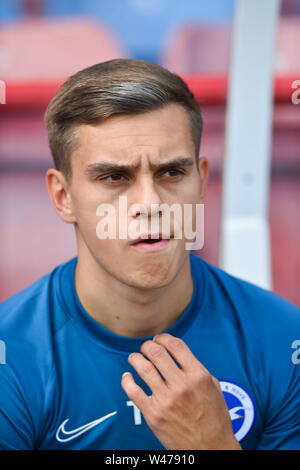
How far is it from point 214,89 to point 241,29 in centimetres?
30

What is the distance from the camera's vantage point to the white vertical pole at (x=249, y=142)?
146 centimetres

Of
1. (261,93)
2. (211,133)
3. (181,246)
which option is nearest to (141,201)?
(181,246)

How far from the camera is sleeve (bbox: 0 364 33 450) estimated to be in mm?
985

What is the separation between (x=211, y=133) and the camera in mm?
1754

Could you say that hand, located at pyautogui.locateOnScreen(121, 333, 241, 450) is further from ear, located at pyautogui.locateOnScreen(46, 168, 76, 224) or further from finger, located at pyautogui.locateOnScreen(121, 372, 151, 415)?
ear, located at pyautogui.locateOnScreen(46, 168, 76, 224)

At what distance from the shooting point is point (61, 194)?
3.59ft

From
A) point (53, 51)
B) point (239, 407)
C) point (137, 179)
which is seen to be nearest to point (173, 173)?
point (137, 179)

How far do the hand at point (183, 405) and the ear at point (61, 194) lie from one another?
31 cm

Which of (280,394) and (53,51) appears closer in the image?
(280,394)

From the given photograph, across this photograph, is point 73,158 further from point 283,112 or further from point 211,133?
point 283,112

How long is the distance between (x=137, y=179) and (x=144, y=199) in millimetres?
51

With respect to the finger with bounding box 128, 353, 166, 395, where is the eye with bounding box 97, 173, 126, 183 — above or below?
above

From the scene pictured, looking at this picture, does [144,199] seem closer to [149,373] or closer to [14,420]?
[149,373]

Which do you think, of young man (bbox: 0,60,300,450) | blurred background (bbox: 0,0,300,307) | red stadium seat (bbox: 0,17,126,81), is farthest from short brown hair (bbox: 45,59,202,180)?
red stadium seat (bbox: 0,17,126,81)
